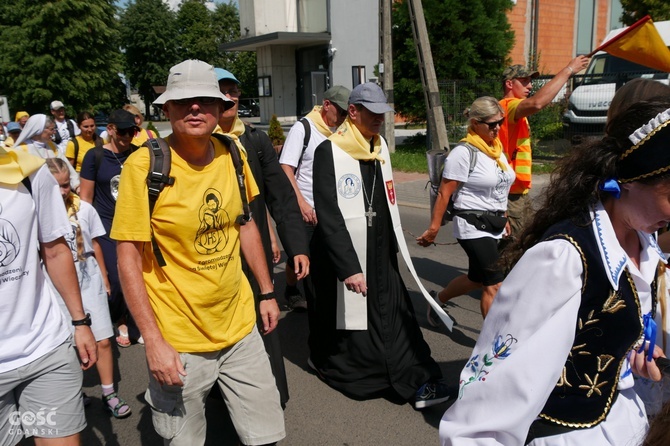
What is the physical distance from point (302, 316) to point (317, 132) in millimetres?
1704

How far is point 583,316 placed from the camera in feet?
5.23

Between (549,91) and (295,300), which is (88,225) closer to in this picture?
(295,300)

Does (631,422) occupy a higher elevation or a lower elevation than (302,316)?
higher

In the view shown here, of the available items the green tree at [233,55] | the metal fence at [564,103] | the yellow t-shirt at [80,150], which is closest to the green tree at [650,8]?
the metal fence at [564,103]

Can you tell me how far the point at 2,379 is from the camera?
2396mm

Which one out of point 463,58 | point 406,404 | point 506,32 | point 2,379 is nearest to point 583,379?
point 2,379

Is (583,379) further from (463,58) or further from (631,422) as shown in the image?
(463,58)

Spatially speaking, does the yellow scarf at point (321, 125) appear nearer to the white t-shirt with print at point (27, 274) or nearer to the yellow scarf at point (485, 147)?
the yellow scarf at point (485, 147)

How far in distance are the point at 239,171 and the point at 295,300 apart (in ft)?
10.6

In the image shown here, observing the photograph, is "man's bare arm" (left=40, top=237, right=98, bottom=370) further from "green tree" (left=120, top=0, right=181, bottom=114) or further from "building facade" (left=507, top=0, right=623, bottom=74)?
"green tree" (left=120, top=0, right=181, bottom=114)

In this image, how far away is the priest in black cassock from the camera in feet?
12.9

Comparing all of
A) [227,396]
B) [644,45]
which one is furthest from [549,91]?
[227,396]

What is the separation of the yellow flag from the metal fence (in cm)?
825

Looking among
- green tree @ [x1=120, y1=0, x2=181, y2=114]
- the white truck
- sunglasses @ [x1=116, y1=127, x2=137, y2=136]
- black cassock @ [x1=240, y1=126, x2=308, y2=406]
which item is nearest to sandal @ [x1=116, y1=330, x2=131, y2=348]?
sunglasses @ [x1=116, y1=127, x2=137, y2=136]
